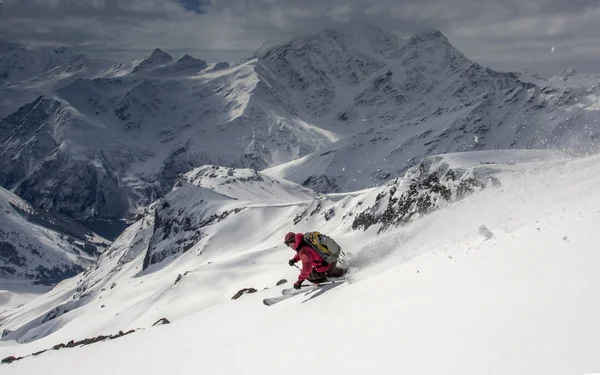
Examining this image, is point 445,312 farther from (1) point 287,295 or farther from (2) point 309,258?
(1) point 287,295

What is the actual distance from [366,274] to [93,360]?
962 centimetres

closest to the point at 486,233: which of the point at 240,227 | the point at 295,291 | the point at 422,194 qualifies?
the point at 295,291

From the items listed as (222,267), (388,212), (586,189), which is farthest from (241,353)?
(222,267)

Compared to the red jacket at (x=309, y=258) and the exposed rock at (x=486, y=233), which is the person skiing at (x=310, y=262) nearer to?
the red jacket at (x=309, y=258)

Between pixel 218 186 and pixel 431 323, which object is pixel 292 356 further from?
pixel 218 186

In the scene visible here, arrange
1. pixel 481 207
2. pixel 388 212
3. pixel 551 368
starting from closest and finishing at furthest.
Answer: pixel 551 368
pixel 481 207
pixel 388 212

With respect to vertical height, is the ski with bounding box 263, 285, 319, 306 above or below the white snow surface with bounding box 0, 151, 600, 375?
below

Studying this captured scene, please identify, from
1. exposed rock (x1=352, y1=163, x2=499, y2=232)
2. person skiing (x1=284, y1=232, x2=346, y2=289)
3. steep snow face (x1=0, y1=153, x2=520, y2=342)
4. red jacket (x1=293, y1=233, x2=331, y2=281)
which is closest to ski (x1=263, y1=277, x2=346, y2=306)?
person skiing (x1=284, y1=232, x2=346, y2=289)

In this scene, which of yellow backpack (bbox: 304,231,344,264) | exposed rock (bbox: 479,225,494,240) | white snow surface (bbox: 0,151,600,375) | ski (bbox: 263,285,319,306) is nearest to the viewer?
white snow surface (bbox: 0,151,600,375)

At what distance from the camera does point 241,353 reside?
1333 cm

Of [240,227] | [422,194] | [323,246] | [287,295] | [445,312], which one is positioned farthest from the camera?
[240,227]

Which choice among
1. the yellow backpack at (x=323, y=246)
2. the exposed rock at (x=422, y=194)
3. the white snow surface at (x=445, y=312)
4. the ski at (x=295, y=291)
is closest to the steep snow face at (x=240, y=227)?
the exposed rock at (x=422, y=194)

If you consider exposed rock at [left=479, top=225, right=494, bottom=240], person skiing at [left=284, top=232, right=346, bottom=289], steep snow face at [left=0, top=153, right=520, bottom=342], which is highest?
exposed rock at [left=479, top=225, right=494, bottom=240]

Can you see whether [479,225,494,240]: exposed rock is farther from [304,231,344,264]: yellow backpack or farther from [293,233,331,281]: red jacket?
[293,233,331,281]: red jacket
